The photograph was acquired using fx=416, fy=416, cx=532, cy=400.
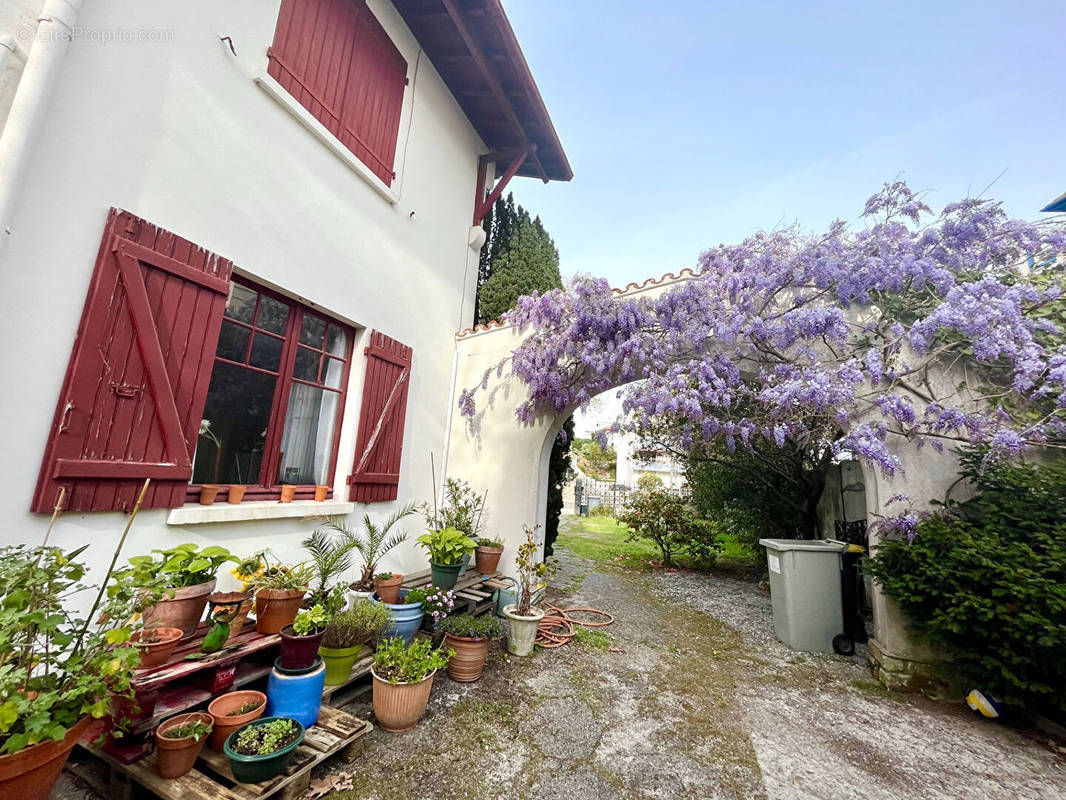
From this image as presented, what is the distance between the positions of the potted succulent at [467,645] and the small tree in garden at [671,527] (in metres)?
5.41

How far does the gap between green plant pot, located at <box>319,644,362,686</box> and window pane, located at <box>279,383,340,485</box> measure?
4.79ft

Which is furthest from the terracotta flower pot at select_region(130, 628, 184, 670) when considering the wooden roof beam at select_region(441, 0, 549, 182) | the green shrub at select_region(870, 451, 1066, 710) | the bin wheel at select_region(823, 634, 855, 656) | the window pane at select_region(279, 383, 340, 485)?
the wooden roof beam at select_region(441, 0, 549, 182)

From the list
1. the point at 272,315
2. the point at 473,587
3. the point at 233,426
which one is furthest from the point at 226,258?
the point at 473,587

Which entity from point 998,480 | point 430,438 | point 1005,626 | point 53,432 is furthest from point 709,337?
point 53,432

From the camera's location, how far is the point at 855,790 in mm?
2217

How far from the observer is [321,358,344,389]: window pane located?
149 inches

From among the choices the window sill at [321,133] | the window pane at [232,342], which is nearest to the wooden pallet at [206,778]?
the window pane at [232,342]

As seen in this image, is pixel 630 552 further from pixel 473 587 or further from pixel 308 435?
pixel 308 435

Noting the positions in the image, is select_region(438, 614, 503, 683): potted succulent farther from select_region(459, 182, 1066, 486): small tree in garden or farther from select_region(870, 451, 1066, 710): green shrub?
select_region(870, 451, 1066, 710): green shrub

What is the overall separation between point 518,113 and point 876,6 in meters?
4.11

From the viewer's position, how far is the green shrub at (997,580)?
2629 millimetres

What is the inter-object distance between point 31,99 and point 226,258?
1.03m

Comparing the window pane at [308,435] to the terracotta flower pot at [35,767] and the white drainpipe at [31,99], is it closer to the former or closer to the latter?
the white drainpipe at [31,99]

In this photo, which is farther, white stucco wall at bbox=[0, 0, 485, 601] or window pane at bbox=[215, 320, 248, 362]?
window pane at bbox=[215, 320, 248, 362]
